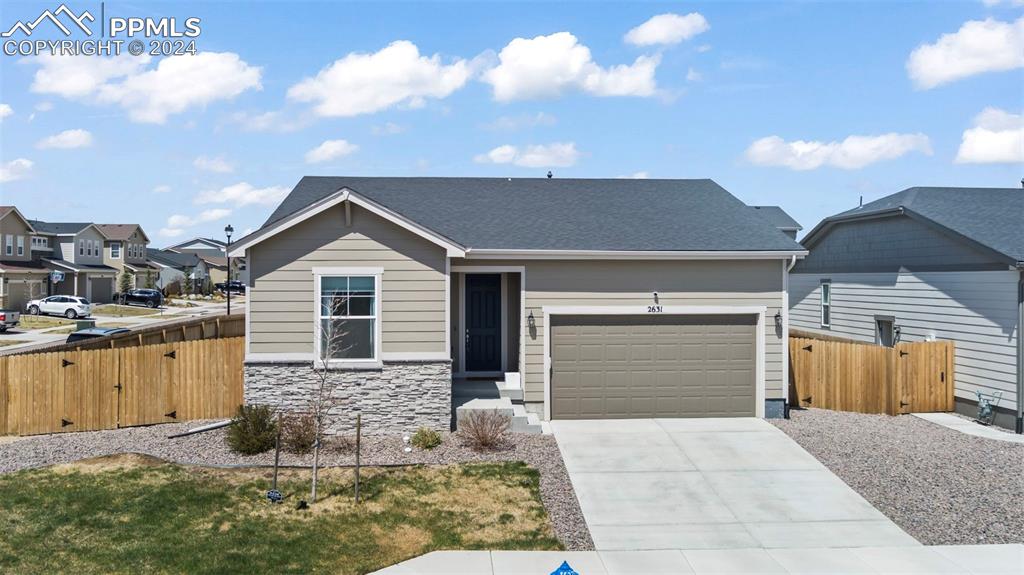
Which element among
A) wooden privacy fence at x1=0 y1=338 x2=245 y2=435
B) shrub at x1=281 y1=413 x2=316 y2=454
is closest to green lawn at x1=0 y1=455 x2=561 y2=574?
shrub at x1=281 y1=413 x2=316 y2=454

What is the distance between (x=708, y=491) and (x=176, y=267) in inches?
2762

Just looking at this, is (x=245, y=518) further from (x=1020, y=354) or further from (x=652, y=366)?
(x=1020, y=354)

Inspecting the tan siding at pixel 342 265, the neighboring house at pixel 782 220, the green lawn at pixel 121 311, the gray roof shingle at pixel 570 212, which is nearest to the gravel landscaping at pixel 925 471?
the gray roof shingle at pixel 570 212

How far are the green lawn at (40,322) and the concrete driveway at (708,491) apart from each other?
114ft

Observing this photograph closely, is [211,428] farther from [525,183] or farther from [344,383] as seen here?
[525,183]

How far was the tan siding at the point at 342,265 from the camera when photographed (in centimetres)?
1306

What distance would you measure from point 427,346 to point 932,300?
471 inches

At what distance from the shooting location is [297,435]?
11.9 m

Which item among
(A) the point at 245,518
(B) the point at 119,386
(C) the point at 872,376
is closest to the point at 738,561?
(A) the point at 245,518

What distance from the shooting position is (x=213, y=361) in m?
14.0

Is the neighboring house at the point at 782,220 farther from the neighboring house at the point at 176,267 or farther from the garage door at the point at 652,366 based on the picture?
the neighboring house at the point at 176,267

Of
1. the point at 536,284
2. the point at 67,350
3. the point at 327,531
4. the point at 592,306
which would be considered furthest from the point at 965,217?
the point at 67,350

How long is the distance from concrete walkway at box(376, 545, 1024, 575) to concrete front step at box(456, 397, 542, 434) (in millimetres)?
4988

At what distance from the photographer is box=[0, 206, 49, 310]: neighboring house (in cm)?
4312
